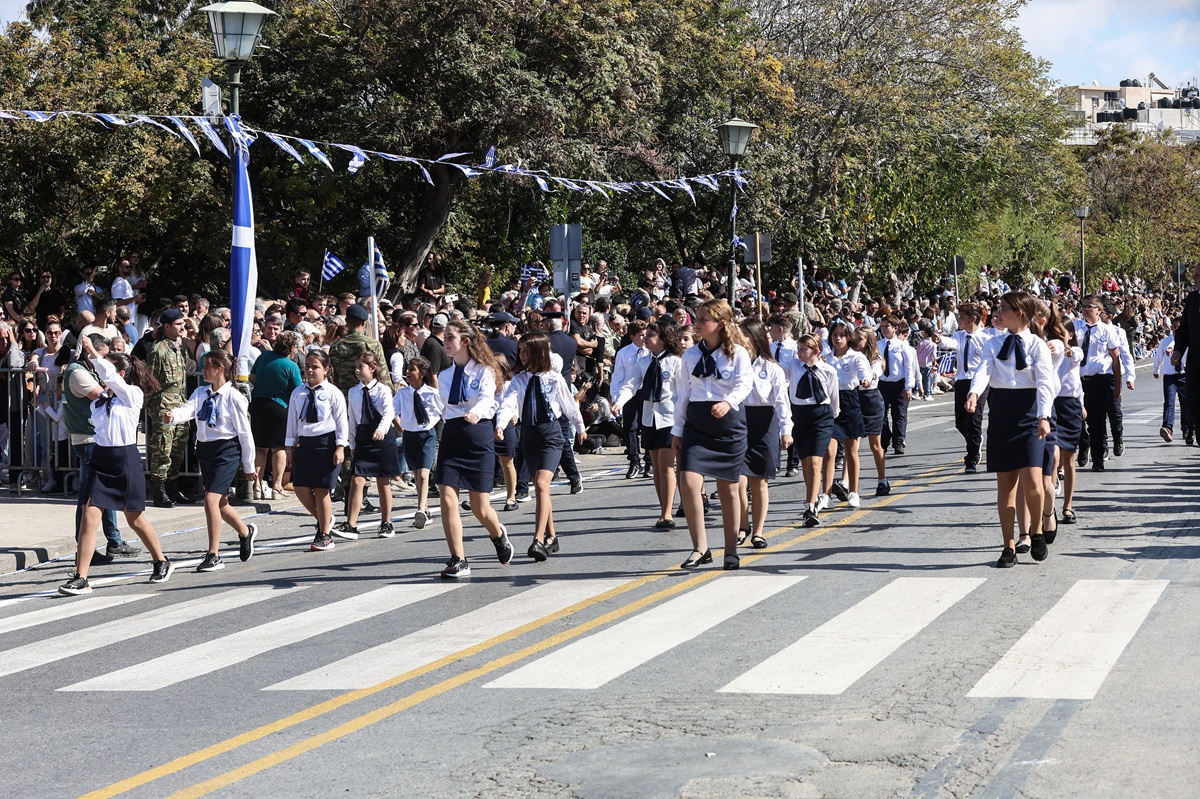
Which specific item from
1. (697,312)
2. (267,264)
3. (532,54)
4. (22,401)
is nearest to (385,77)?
(532,54)

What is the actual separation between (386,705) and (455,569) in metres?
3.79

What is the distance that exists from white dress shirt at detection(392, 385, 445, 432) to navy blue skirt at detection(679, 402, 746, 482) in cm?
327

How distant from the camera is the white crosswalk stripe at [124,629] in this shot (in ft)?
28.8

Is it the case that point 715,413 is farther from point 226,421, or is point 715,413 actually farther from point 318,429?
point 226,421

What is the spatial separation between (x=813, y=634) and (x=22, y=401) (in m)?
11.4

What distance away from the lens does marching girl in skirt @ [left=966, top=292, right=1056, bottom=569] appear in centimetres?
1057

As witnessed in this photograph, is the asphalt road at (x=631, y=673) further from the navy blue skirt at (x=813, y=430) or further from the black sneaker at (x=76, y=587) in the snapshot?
the navy blue skirt at (x=813, y=430)

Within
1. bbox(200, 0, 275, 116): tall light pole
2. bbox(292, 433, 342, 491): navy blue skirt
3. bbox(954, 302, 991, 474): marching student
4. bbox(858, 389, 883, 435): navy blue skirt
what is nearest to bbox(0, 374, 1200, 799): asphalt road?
bbox(292, 433, 342, 491): navy blue skirt

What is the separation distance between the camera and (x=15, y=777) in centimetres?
619

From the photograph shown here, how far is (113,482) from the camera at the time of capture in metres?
11.3

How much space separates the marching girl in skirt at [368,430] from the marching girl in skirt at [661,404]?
2031mm

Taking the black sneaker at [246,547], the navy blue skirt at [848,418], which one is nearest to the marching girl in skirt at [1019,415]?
the navy blue skirt at [848,418]

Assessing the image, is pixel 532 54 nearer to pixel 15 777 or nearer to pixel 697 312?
pixel 697 312

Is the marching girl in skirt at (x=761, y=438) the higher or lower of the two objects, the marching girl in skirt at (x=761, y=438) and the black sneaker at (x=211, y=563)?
the higher
